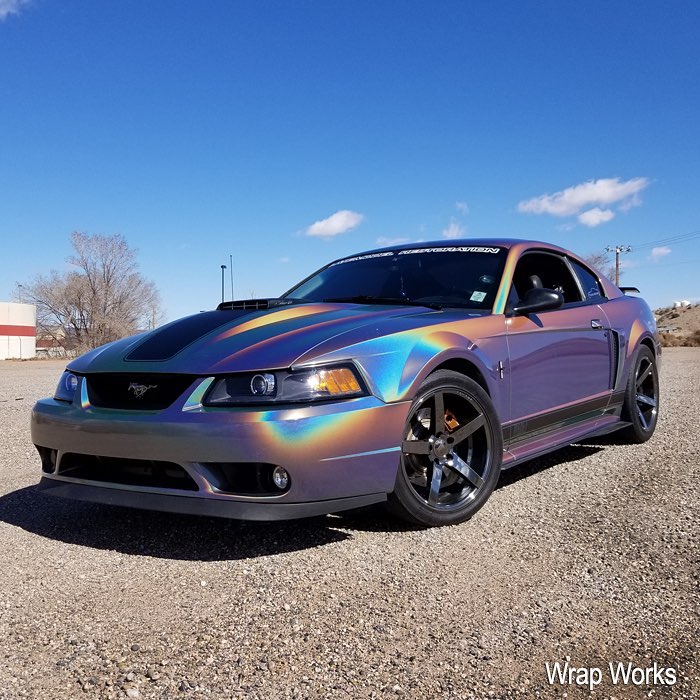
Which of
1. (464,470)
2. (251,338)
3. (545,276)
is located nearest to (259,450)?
(251,338)

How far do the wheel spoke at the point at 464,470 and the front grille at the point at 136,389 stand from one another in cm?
132

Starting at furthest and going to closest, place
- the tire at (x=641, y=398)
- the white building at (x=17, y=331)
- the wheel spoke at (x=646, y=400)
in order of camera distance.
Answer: the white building at (x=17, y=331)
the wheel spoke at (x=646, y=400)
the tire at (x=641, y=398)

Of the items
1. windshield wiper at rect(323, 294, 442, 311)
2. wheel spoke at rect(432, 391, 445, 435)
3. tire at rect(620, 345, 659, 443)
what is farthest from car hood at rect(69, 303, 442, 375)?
tire at rect(620, 345, 659, 443)

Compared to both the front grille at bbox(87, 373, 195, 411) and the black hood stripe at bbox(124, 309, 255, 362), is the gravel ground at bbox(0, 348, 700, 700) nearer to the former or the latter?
the front grille at bbox(87, 373, 195, 411)

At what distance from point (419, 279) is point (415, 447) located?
57.8 inches

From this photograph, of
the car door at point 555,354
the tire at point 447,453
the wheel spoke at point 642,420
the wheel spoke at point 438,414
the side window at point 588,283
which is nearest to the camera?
the tire at point 447,453

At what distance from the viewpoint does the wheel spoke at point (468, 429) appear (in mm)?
3301

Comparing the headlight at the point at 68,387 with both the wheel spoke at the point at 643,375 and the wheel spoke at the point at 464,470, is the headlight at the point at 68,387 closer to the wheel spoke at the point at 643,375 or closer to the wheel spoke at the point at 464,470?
the wheel spoke at the point at 464,470

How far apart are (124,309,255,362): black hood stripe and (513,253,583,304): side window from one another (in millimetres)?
1859

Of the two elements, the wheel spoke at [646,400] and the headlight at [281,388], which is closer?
the headlight at [281,388]

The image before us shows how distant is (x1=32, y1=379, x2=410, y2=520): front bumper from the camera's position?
Answer: 2.67 m

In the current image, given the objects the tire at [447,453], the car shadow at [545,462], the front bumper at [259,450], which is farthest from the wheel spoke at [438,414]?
the car shadow at [545,462]

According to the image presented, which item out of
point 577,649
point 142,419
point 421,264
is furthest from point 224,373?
point 421,264

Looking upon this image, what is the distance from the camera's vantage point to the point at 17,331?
62.2 metres
